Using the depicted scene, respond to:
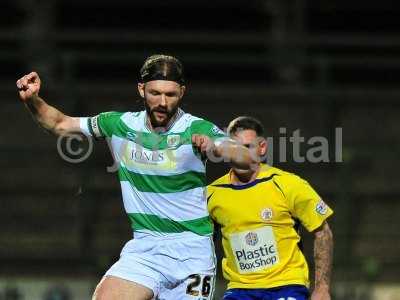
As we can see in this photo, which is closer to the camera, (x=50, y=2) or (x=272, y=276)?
(x=272, y=276)

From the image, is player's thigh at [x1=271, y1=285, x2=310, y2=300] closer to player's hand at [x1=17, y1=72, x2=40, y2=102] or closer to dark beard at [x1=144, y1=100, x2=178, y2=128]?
dark beard at [x1=144, y1=100, x2=178, y2=128]

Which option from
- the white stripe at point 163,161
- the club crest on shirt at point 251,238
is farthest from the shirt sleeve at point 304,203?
the white stripe at point 163,161

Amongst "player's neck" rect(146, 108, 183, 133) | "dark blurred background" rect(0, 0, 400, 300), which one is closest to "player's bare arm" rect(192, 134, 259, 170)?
"player's neck" rect(146, 108, 183, 133)

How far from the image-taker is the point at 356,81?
15953mm

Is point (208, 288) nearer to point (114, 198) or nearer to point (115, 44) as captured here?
point (114, 198)

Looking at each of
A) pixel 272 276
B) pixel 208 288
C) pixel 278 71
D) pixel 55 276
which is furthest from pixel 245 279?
pixel 278 71

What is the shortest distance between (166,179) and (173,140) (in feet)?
0.74

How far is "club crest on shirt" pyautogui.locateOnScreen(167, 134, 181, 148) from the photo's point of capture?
646 cm

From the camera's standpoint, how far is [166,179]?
21.3 feet

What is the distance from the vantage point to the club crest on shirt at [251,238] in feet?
23.6

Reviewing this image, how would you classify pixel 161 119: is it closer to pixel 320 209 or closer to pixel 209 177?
pixel 320 209

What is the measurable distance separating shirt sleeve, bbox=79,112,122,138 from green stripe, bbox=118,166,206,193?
A: 36 cm

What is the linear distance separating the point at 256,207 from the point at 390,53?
897cm

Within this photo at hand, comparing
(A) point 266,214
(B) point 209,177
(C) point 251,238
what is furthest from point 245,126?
(B) point 209,177
